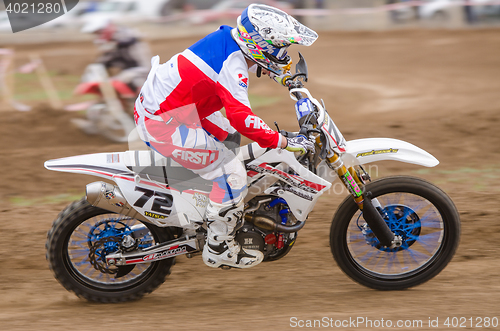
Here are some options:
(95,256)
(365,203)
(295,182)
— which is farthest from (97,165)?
(365,203)

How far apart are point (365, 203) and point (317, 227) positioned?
1.53 meters

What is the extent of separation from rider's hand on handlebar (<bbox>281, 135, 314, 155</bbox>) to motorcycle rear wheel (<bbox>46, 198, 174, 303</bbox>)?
1.25 m

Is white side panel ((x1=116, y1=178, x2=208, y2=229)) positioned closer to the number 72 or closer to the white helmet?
the number 72

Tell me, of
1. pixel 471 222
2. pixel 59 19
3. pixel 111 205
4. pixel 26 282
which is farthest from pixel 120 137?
pixel 59 19

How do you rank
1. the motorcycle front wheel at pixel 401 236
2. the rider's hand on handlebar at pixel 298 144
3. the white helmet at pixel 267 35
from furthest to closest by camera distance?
the motorcycle front wheel at pixel 401 236 → the rider's hand on handlebar at pixel 298 144 → the white helmet at pixel 267 35

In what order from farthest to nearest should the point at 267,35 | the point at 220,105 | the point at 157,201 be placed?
the point at 157,201 < the point at 220,105 < the point at 267,35

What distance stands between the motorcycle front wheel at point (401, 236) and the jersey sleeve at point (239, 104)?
911 millimetres

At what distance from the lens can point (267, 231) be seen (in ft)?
12.6

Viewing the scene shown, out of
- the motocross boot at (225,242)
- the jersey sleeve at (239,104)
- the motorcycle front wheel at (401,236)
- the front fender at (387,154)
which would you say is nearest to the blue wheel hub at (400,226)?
the motorcycle front wheel at (401,236)

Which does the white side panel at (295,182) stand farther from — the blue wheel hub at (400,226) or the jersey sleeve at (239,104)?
the blue wheel hub at (400,226)

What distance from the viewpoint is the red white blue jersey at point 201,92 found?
339 cm

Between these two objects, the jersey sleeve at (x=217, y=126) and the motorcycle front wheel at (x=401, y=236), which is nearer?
the motorcycle front wheel at (x=401, y=236)

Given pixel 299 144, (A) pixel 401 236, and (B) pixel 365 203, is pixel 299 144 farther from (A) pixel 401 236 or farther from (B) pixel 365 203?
(A) pixel 401 236

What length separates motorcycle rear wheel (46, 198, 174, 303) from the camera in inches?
151
